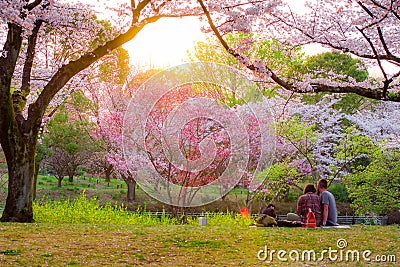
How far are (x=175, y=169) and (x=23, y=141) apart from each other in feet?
21.5

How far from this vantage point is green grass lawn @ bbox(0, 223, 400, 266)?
493 cm

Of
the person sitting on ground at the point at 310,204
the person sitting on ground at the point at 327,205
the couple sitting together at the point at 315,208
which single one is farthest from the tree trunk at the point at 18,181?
the person sitting on ground at the point at 327,205

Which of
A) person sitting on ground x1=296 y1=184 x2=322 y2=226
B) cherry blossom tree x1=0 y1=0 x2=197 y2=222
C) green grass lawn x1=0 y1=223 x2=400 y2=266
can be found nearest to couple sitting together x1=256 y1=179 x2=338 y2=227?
person sitting on ground x1=296 y1=184 x2=322 y2=226

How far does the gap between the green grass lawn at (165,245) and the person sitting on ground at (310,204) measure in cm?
66

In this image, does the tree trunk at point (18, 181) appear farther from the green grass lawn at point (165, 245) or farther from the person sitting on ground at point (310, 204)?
the person sitting on ground at point (310, 204)

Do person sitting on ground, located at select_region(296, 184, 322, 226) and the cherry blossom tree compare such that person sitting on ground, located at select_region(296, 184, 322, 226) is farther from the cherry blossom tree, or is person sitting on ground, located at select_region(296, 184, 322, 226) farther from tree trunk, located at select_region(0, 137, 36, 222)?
tree trunk, located at select_region(0, 137, 36, 222)

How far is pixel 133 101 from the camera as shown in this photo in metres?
15.4

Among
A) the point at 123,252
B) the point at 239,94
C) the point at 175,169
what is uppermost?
the point at 239,94

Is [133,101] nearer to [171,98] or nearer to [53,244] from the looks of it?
[171,98]

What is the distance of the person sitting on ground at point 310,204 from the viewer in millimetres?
8289

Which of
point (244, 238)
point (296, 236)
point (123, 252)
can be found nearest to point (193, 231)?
point (244, 238)

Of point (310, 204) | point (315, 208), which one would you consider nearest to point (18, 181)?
point (310, 204)

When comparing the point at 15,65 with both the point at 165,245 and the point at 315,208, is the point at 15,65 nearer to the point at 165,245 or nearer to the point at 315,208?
the point at 165,245

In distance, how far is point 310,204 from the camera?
831cm
